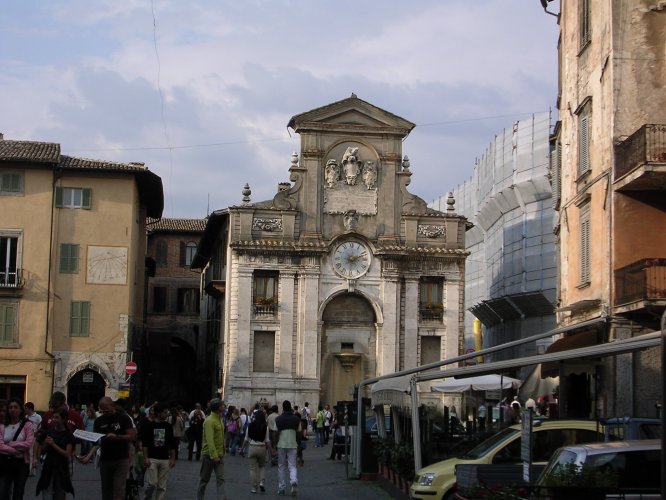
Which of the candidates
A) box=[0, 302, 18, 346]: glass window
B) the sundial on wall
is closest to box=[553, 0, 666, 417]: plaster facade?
the sundial on wall

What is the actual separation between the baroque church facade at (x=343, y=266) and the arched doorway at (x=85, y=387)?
5120 mm

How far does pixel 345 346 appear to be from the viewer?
49125mm

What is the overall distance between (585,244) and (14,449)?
565 inches

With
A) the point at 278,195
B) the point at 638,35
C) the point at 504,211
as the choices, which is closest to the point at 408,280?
the point at 278,195

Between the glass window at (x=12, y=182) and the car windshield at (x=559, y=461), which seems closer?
the car windshield at (x=559, y=461)

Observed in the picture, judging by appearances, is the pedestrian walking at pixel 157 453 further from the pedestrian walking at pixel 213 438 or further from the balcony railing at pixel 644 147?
the balcony railing at pixel 644 147

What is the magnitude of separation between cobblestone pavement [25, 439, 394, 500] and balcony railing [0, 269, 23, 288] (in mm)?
16256

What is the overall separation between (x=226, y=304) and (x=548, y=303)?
13.9 m

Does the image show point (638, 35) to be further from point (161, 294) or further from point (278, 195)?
point (161, 294)

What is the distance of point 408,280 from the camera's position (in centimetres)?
4903

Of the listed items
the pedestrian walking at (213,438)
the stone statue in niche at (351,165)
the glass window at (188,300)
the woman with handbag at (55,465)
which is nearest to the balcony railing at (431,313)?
the stone statue in niche at (351,165)

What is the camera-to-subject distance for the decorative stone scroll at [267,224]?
4875 cm

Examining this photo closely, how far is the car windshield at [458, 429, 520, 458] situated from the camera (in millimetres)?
15922

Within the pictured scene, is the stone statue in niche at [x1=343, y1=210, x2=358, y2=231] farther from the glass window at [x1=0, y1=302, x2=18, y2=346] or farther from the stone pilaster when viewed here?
the glass window at [x1=0, y1=302, x2=18, y2=346]
